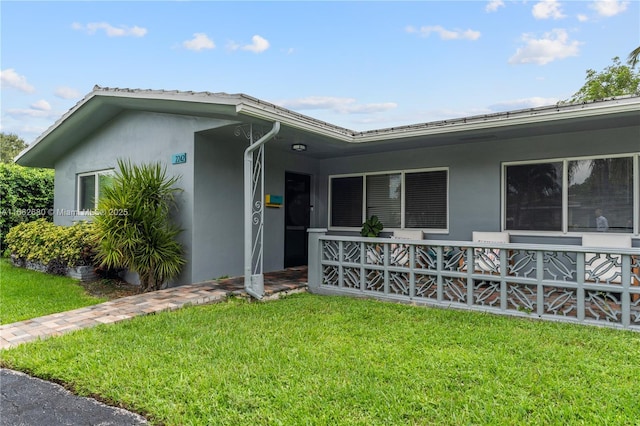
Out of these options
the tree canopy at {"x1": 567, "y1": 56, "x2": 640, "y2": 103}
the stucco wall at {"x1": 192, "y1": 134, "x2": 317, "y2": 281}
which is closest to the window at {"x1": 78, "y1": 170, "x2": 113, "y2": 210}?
the stucco wall at {"x1": 192, "y1": 134, "x2": 317, "y2": 281}

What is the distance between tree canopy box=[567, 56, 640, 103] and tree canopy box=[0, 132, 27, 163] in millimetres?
42232

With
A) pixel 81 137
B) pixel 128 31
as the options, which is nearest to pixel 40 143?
pixel 81 137

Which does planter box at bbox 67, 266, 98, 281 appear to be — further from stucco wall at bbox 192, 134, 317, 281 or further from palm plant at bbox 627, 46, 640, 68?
palm plant at bbox 627, 46, 640, 68

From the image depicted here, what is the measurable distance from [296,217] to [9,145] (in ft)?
120

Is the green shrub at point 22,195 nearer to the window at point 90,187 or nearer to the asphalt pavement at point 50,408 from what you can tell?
the window at point 90,187

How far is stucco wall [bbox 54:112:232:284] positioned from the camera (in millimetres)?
6781

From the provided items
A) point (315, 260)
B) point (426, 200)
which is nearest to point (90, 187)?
point (315, 260)

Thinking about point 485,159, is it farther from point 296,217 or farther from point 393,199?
point 296,217

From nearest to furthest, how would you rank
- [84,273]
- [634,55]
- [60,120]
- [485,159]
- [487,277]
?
[487,277]
[485,159]
[84,273]
[60,120]
[634,55]

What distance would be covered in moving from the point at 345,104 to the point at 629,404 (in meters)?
24.1

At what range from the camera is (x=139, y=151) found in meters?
7.86

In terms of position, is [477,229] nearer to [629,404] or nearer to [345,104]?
[629,404]

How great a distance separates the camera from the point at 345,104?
25109 mm

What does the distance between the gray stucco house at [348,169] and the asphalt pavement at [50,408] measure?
325 centimetres
